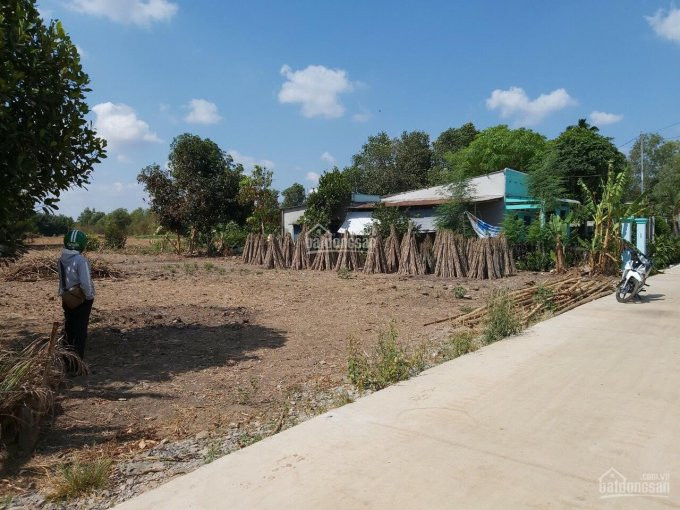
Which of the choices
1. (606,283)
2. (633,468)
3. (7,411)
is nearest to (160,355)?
(7,411)

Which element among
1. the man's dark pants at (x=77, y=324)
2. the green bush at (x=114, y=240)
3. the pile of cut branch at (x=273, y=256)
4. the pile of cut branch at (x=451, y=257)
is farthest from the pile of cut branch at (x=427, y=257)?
the green bush at (x=114, y=240)

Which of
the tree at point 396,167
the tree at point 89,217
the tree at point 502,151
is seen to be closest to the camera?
the tree at point 502,151

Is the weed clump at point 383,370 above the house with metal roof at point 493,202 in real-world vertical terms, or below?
below

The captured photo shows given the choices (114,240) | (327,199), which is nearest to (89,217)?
(114,240)

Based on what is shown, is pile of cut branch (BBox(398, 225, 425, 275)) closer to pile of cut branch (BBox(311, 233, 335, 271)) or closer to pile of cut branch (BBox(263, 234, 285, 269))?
pile of cut branch (BBox(311, 233, 335, 271))

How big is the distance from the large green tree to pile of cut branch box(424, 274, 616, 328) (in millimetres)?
19588

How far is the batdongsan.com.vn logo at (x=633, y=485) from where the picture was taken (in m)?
2.79

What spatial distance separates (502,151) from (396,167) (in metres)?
9.13

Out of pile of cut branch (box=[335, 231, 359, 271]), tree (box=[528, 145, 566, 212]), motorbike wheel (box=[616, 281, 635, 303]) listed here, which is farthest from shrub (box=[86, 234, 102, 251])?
motorbike wheel (box=[616, 281, 635, 303])

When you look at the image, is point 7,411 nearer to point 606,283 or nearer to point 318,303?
point 318,303

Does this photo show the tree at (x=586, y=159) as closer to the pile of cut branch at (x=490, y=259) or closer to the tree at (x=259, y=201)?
the pile of cut branch at (x=490, y=259)

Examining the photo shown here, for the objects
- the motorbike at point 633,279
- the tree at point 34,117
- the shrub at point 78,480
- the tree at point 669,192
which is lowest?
the shrub at point 78,480

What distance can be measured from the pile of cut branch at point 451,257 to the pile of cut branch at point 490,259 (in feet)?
0.96

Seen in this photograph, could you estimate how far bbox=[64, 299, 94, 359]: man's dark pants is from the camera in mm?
5793
